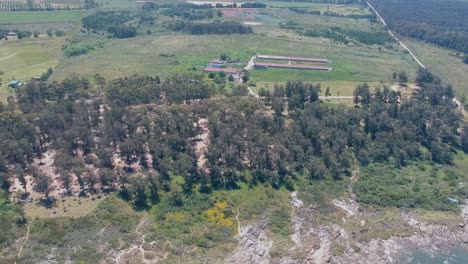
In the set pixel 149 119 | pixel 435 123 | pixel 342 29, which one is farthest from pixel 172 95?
pixel 342 29

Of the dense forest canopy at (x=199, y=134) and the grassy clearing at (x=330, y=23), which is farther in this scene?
the grassy clearing at (x=330, y=23)

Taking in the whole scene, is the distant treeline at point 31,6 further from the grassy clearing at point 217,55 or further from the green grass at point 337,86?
the green grass at point 337,86

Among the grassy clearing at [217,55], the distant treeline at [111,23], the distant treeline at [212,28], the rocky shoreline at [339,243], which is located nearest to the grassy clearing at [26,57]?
the grassy clearing at [217,55]

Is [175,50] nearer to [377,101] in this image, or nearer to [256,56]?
[256,56]

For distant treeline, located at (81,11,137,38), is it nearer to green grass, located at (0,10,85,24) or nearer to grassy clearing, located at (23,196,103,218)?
green grass, located at (0,10,85,24)

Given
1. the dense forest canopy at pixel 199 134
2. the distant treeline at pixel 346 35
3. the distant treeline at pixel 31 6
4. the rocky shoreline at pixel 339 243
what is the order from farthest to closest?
the distant treeline at pixel 31 6, the distant treeline at pixel 346 35, the dense forest canopy at pixel 199 134, the rocky shoreline at pixel 339 243

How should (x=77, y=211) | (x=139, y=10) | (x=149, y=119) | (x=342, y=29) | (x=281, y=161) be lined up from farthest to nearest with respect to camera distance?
(x=139, y=10) < (x=342, y=29) < (x=149, y=119) < (x=281, y=161) < (x=77, y=211)
